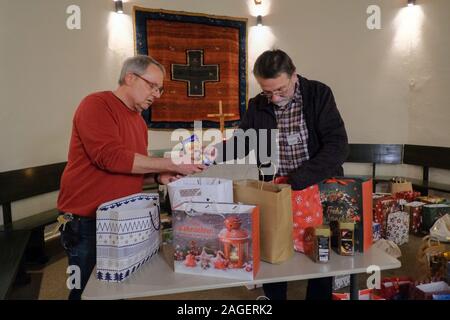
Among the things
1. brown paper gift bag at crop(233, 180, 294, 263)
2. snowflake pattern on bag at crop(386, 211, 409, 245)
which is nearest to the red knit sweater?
brown paper gift bag at crop(233, 180, 294, 263)

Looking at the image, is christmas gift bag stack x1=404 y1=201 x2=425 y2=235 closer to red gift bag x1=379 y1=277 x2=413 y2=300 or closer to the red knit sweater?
red gift bag x1=379 y1=277 x2=413 y2=300

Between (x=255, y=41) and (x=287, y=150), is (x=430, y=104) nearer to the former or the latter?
(x=255, y=41)

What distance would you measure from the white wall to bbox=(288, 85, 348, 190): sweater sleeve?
2.82 metres

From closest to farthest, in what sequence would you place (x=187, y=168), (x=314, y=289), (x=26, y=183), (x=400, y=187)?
(x=187, y=168)
(x=314, y=289)
(x=26, y=183)
(x=400, y=187)

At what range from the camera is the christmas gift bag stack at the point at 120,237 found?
1.23m

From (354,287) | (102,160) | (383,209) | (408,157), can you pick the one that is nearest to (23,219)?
(102,160)

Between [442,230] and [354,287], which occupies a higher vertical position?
[354,287]

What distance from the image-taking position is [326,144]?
1.64 metres

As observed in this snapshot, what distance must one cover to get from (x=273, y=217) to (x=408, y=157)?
4.02 meters

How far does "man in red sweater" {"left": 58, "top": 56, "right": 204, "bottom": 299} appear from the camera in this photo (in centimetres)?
147

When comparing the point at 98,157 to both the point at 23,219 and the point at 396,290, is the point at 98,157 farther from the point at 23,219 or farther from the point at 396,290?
the point at 23,219

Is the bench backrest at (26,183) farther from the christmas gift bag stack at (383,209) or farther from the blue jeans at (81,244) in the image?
the christmas gift bag stack at (383,209)
